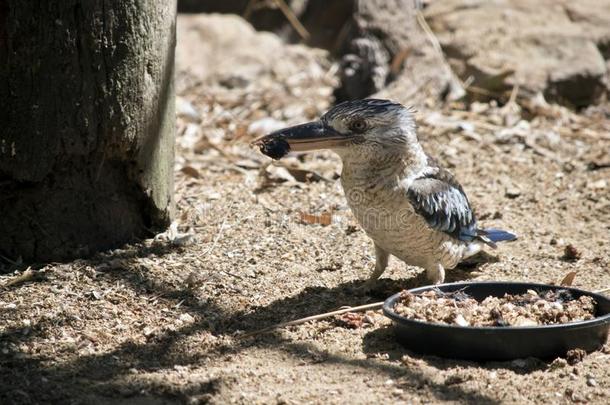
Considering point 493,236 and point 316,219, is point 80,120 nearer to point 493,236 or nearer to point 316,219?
point 316,219

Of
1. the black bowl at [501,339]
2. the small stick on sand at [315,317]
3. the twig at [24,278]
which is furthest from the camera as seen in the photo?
the twig at [24,278]

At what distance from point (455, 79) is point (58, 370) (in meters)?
6.08

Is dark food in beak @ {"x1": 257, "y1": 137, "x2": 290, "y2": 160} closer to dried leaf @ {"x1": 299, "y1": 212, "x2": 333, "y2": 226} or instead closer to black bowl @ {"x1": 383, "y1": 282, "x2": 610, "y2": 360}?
dried leaf @ {"x1": 299, "y1": 212, "x2": 333, "y2": 226}

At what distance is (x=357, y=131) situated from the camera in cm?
493

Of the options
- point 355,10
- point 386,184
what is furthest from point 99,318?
point 355,10

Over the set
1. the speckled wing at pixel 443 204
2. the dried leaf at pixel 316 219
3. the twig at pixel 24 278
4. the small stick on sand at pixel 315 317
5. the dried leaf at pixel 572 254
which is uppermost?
the speckled wing at pixel 443 204

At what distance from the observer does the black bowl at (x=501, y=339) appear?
13.0 feet

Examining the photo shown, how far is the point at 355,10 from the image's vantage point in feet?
29.0

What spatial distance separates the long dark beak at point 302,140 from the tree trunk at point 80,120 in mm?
713

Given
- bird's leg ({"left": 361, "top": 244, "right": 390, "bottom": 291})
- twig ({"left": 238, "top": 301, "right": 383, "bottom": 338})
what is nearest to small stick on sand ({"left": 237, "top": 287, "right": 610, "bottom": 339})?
twig ({"left": 238, "top": 301, "right": 383, "bottom": 338})

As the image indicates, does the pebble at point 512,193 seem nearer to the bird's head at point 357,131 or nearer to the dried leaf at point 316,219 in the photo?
the dried leaf at point 316,219

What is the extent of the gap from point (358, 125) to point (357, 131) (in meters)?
0.04

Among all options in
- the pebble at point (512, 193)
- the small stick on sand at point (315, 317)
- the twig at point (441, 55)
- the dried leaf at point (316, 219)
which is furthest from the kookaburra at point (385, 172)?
the twig at point (441, 55)

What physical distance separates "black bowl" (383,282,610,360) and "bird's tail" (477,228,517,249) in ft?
4.36
